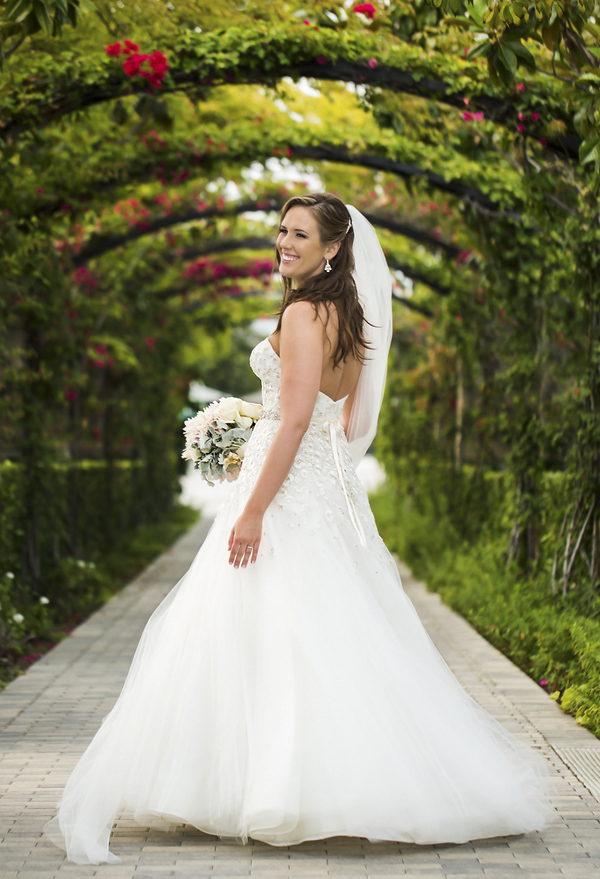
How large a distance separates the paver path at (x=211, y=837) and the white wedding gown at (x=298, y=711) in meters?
0.07

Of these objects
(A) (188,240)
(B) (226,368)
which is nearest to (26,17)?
(A) (188,240)

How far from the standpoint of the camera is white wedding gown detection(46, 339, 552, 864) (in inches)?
110

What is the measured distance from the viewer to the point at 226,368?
147 ft

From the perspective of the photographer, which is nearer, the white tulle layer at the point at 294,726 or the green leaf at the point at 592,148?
the white tulle layer at the point at 294,726

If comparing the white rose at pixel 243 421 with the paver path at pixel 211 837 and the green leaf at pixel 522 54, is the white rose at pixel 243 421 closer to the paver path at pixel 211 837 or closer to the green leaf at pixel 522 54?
the paver path at pixel 211 837

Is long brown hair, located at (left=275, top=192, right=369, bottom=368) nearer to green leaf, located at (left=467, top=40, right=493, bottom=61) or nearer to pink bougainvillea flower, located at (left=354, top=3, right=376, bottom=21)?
green leaf, located at (left=467, top=40, right=493, bottom=61)

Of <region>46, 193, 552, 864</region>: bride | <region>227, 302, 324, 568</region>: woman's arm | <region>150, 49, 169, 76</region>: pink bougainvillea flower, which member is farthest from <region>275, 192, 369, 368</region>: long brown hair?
<region>150, 49, 169, 76</region>: pink bougainvillea flower

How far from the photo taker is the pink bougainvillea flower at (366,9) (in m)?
5.39

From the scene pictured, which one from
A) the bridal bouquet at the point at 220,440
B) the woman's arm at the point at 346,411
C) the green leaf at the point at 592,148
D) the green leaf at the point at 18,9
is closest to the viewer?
the bridal bouquet at the point at 220,440

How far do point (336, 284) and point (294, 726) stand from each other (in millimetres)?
1464

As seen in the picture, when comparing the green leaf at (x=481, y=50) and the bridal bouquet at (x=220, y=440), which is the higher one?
the green leaf at (x=481, y=50)

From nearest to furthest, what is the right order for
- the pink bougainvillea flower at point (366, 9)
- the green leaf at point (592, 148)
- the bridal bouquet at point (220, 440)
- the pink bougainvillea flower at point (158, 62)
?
the bridal bouquet at point (220, 440), the green leaf at point (592, 148), the pink bougainvillea flower at point (158, 62), the pink bougainvillea flower at point (366, 9)

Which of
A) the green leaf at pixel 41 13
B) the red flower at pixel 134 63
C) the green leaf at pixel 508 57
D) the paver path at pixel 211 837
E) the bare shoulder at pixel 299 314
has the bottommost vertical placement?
the paver path at pixel 211 837

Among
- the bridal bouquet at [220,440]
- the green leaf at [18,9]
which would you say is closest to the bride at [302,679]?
the bridal bouquet at [220,440]
